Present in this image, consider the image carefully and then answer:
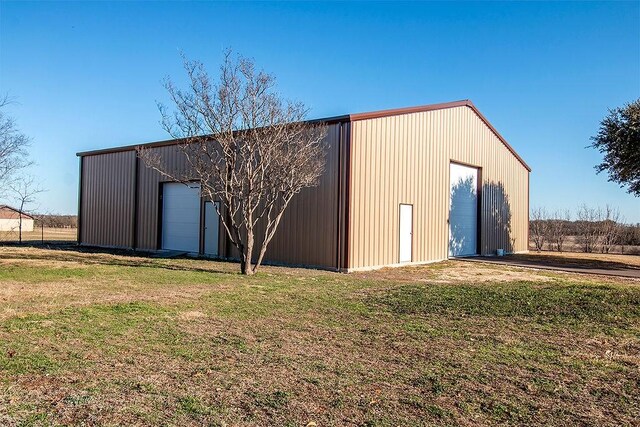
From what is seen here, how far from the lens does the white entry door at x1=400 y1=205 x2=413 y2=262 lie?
59.0 ft

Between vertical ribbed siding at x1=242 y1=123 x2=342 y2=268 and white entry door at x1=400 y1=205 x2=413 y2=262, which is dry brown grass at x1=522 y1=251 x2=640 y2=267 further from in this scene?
vertical ribbed siding at x1=242 y1=123 x2=342 y2=268

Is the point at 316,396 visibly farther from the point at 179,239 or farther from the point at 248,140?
the point at 179,239

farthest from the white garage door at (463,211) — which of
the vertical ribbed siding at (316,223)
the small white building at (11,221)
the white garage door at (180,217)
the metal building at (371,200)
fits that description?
the small white building at (11,221)

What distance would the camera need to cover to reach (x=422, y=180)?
62.6 ft

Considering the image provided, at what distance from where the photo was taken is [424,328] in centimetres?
737

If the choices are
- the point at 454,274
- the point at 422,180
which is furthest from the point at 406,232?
the point at 454,274

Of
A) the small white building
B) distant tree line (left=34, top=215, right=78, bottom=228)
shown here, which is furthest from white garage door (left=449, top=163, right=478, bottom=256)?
the small white building

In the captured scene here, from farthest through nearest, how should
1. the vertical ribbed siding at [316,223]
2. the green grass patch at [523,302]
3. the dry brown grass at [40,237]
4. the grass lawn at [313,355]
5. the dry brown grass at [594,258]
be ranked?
the dry brown grass at [40,237], the dry brown grass at [594,258], the vertical ribbed siding at [316,223], the green grass patch at [523,302], the grass lawn at [313,355]

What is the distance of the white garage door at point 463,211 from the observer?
21375 mm

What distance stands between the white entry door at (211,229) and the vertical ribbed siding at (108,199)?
5125 millimetres

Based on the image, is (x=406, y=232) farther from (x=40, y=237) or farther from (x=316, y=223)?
(x=40, y=237)

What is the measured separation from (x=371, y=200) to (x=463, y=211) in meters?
7.33

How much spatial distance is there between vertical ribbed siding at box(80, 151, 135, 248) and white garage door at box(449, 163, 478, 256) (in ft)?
47.5

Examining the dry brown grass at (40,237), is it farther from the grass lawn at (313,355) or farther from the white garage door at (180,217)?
the grass lawn at (313,355)
